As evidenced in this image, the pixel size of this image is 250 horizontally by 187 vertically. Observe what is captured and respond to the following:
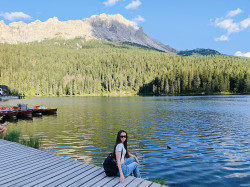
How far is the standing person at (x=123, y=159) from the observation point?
969 centimetres

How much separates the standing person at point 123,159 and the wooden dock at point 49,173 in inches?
13.9

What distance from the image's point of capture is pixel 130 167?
10492 mm

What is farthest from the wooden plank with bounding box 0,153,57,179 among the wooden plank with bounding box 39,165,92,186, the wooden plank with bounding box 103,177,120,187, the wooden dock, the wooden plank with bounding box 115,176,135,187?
the wooden plank with bounding box 115,176,135,187

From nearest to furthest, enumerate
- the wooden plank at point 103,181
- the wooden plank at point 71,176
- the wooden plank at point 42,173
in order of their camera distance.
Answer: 1. the wooden plank at point 103,181
2. the wooden plank at point 71,176
3. the wooden plank at point 42,173

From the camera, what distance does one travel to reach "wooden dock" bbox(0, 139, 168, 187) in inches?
376

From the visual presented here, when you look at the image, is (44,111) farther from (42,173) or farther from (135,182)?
(135,182)

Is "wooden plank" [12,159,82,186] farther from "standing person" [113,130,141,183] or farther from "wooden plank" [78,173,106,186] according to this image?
"standing person" [113,130,141,183]

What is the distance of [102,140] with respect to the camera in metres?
26.3

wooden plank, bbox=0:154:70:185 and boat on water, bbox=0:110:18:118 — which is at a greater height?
wooden plank, bbox=0:154:70:185

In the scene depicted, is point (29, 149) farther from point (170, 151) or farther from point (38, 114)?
point (38, 114)

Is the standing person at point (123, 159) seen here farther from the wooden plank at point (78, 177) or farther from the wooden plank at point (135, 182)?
the wooden plank at point (78, 177)

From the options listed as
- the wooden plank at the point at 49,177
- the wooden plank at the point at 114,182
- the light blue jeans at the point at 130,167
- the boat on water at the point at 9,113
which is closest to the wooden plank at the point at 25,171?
the wooden plank at the point at 49,177

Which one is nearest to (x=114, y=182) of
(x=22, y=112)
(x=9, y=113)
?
(x=9, y=113)

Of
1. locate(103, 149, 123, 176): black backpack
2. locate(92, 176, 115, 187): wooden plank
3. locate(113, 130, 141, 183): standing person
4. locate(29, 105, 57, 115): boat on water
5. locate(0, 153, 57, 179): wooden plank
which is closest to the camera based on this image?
locate(92, 176, 115, 187): wooden plank
